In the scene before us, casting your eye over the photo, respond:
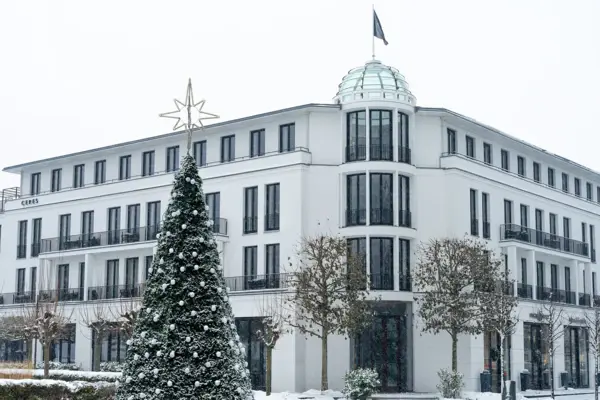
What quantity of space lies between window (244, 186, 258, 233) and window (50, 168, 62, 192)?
16700 millimetres

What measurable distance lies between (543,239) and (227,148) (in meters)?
19.7

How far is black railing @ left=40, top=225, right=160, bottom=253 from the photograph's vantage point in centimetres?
4897

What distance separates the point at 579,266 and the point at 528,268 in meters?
8.79

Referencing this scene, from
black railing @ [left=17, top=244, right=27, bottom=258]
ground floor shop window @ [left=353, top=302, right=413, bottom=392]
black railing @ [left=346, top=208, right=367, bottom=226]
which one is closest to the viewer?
ground floor shop window @ [left=353, top=302, right=413, bottom=392]

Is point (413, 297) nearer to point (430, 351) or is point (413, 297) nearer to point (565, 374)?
point (430, 351)

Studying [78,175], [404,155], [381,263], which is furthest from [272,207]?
[78,175]

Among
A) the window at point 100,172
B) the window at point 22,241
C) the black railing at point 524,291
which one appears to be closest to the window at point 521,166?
the black railing at point 524,291

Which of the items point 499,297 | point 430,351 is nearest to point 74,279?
point 430,351

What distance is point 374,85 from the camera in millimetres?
43312

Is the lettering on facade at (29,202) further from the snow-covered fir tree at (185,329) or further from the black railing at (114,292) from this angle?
the snow-covered fir tree at (185,329)

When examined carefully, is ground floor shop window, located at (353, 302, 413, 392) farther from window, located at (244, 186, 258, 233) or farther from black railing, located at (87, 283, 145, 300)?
black railing, located at (87, 283, 145, 300)

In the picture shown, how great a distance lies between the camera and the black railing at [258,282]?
42438 mm

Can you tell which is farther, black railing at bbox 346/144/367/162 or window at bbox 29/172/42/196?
window at bbox 29/172/42/196

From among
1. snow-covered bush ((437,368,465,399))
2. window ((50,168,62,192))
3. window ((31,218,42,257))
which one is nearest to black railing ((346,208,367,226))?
snow-covered bush ((437,368,465,399))
